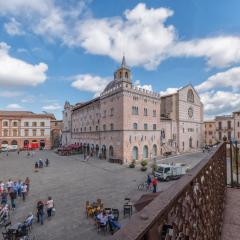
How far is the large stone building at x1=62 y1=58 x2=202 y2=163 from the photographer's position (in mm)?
37719

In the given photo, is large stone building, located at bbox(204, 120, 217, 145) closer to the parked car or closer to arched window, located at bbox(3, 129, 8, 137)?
the parked car

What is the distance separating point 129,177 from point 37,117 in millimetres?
52292

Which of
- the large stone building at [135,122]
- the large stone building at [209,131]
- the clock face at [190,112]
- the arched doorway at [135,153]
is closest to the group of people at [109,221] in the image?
the large stone building at [135,122]

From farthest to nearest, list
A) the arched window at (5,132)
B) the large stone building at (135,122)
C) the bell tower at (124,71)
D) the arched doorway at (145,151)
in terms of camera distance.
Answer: the arched window at (5,132) < the bell tower at (124,71) < the arched doorway at (145,151) < the large stone building at (135,122)

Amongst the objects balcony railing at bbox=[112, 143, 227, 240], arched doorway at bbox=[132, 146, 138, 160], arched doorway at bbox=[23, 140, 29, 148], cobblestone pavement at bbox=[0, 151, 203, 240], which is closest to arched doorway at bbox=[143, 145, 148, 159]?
arched doorway at bbox=[132, 146, 138, 160]

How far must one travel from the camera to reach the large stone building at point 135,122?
→ 37.7m

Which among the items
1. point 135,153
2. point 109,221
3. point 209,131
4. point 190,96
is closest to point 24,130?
point 135,153

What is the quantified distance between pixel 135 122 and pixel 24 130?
44.0 metres

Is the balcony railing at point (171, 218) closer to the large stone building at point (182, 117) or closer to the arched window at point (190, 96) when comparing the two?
the large stone building at point (182, 117)

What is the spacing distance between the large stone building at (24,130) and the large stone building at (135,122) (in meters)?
13.2

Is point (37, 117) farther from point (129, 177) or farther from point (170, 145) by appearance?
point (129, 177)

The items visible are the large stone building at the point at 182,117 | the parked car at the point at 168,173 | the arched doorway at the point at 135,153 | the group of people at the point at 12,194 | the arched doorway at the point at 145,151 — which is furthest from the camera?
the large stone building at the point at 182,117

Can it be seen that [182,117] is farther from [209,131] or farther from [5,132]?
[5,132]

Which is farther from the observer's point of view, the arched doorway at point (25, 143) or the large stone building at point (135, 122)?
the arched doorway at point (25, 143)
